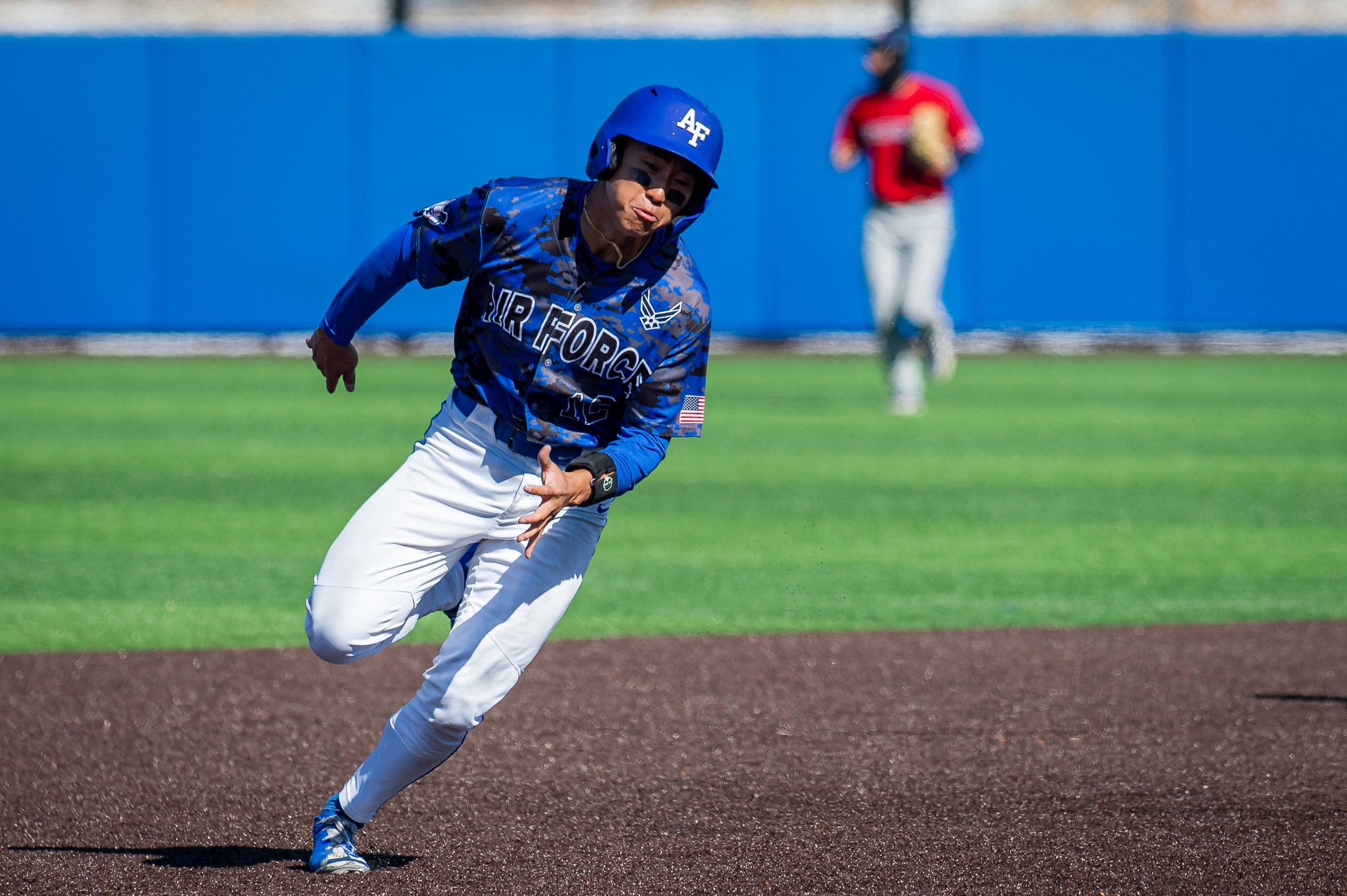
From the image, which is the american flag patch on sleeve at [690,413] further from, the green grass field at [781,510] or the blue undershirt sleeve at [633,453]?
the green grass field at [781,510]

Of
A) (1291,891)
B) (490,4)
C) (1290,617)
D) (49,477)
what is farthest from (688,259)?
(490,4)

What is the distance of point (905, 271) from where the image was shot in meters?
12.3

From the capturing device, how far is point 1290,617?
643 centimetres

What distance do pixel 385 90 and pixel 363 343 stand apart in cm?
288

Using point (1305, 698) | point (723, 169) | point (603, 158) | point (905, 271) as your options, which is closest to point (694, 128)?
point (603, 158)

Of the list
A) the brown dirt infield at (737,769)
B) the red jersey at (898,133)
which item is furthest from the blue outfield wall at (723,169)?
the brown dirt infield at (737,769)

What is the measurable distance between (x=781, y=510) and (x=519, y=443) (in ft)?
16.0

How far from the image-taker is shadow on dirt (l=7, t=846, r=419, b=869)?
367cm

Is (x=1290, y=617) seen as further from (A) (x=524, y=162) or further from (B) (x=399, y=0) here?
(B) (x=399, y=0)

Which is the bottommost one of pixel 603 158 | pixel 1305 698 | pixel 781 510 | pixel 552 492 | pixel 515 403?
pixel 781 510

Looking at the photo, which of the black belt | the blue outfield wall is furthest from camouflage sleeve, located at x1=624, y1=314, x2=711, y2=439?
the blue outfield wall

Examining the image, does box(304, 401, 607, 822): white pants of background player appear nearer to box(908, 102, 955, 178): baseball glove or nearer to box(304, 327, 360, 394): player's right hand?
box(304, 327, 360, 394): player's right hand

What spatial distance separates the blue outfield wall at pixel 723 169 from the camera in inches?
677

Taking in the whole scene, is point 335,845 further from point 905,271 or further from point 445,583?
point 905,271
